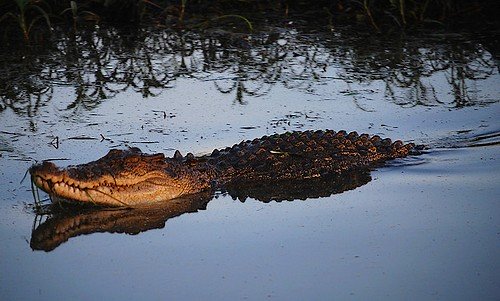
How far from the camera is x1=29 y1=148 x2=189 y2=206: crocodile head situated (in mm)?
5801

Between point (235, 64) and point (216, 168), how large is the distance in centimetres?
232

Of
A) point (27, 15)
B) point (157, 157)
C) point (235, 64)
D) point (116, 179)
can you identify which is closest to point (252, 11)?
point (235, 64)

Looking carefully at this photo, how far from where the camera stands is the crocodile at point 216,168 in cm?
596

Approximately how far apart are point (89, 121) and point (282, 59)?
7.26 ft

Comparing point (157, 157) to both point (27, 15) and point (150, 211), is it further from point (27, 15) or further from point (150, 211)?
point (27, 15)

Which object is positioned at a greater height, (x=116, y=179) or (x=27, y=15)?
(x=27, y=15)

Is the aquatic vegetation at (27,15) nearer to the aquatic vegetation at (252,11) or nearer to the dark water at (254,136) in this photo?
the aquatic vegetation at (252,11)

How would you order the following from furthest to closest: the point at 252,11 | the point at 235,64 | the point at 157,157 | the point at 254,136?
the point at 252,11, the point at 235,64, the point at 254,136, the point at 157,157

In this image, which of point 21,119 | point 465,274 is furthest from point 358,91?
point 465,274

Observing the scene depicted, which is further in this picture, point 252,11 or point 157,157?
point 252,11

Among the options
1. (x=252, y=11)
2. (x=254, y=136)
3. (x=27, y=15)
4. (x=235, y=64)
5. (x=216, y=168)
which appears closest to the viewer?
(x=216, y=168)

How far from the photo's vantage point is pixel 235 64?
877 centimetres

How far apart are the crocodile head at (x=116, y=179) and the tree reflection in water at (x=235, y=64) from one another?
5.01ft

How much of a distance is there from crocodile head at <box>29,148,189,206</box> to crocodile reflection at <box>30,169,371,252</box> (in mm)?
78
